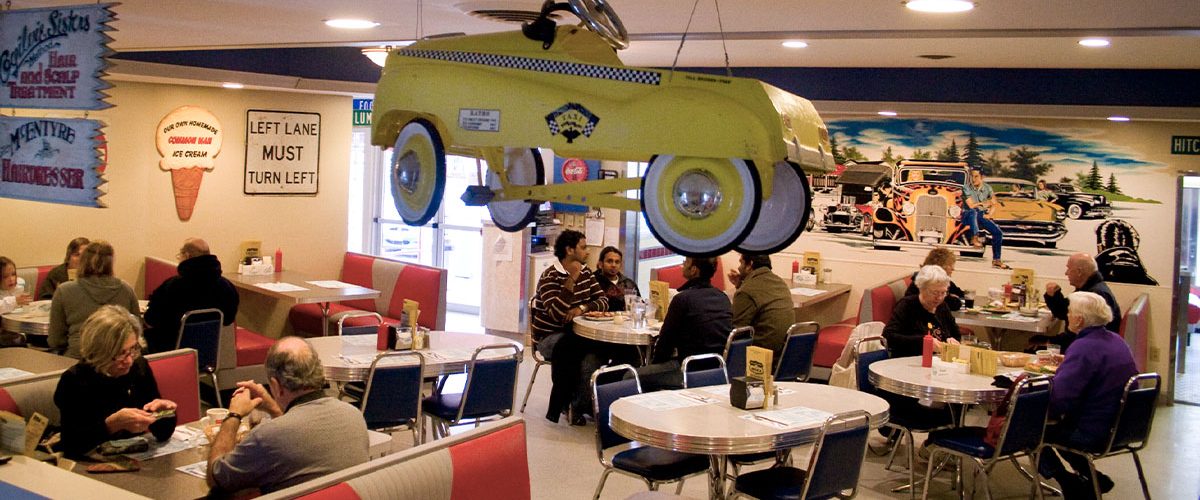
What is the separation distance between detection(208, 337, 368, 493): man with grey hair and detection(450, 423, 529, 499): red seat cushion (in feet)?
1.14

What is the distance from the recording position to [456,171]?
11609 millimetres

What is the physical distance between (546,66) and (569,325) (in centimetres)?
565

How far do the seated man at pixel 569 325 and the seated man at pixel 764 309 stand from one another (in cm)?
103

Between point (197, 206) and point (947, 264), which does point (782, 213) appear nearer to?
point (947, 264)

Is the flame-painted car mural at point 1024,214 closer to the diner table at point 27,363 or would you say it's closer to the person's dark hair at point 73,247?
the person's dark hair at point 73,247

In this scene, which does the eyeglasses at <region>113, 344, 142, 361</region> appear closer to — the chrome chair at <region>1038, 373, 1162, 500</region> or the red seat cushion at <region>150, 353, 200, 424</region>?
the red seat cushion at <region>150, 353, 200, 424</region>

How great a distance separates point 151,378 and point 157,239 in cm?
431

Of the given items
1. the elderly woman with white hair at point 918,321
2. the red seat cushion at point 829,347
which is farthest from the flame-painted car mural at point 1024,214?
the elderly woman with white hair at point 918,321

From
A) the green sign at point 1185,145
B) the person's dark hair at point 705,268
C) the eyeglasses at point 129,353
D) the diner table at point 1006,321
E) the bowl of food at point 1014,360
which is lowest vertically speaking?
the bowl of food at point 1014,360

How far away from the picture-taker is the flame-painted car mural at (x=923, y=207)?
30.0ft

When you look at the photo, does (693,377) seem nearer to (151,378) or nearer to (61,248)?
(151,378)

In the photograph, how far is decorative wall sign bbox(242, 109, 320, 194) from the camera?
8.91 meters

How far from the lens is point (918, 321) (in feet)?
21.5

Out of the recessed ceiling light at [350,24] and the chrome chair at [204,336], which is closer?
the recessed ceiling light at [350,24]
